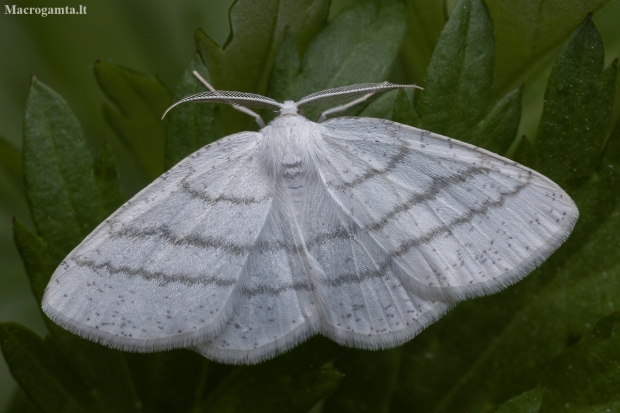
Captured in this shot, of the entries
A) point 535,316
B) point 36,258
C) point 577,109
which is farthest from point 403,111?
point 36,258

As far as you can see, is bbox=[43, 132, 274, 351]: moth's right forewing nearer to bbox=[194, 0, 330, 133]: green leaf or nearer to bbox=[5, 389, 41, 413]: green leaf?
bbox=[194, 0, 330, 133]: green leaf

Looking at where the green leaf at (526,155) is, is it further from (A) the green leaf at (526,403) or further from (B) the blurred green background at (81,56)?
(B) the blurred green background at (81,56)

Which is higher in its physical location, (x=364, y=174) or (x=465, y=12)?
(x=465, y=12)

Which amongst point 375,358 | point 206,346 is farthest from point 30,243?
point 375,358

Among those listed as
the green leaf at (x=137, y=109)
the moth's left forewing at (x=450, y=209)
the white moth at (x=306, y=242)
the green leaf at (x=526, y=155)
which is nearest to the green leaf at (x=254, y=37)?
the white moth at (x=306, y=242)

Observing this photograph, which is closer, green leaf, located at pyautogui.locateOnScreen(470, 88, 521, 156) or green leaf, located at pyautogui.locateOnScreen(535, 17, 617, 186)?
green leaf, located at pyautogui.locateOnScreen(535, 17, 617, 186)

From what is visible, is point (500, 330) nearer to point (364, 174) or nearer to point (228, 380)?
point (364, 174)

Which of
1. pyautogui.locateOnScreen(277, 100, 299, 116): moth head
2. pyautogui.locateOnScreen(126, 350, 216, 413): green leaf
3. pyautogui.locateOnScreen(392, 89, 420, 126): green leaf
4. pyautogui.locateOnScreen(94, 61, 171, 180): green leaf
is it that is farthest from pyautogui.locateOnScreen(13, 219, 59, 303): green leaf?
pyautogui.locateOnScreen(392, 89, 420, 126): green leaf
